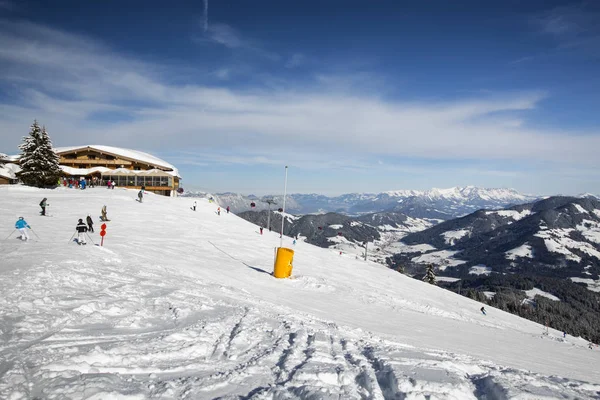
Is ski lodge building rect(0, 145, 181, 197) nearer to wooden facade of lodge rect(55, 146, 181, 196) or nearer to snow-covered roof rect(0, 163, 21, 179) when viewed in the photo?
wooden facade of lodge rect(55, 146, 181, 196)

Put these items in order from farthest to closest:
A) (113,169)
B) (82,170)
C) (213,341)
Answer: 1. (113,169)
2. (82,170)
3. (213,341)

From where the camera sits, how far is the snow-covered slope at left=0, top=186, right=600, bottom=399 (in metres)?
5.54

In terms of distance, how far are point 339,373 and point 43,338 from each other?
6.00m

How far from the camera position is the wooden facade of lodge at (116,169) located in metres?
60.5

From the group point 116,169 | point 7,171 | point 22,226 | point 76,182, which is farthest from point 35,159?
point 22,226

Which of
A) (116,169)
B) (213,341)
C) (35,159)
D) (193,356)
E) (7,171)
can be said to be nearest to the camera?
(193,356)

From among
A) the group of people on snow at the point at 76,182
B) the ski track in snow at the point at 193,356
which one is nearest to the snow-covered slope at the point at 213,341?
the ski track in snow at the point at 193,356

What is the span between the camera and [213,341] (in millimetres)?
7883

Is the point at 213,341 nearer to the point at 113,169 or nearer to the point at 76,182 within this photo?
the point at 76,182

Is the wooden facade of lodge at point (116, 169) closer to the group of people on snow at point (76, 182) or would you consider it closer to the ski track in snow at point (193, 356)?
the group of people on snow at point (76, 182)

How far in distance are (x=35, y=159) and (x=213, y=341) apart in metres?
49.0

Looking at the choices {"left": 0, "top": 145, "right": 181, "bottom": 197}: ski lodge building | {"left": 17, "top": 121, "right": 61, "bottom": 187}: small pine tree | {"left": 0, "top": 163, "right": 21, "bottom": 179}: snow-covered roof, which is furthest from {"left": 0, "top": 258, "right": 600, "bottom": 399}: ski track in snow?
{"left": 0, "top": 163, "right": 21, "bottom": 179}: snow-covered roof

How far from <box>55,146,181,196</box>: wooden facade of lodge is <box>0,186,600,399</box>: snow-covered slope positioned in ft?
143

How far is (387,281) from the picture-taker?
2922 cm
